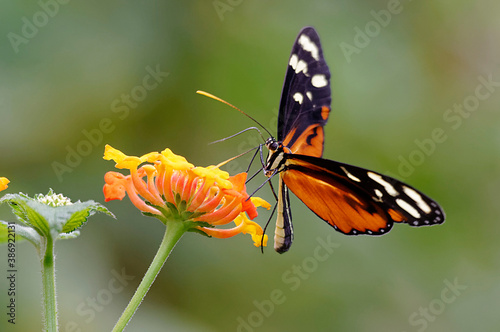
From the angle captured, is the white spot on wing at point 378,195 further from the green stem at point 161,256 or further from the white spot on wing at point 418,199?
the green stem at point 161,256

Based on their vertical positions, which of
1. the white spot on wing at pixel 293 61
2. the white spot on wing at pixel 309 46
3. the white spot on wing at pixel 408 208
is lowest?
the white spot on wing at pixel 408 208

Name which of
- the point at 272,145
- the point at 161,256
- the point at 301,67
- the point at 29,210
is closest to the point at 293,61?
the point at 301,67

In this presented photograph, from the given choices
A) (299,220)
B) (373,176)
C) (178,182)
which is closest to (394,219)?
(373,176)

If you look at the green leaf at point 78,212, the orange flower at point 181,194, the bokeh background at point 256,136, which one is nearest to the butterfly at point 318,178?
the orange flower at point 181,194

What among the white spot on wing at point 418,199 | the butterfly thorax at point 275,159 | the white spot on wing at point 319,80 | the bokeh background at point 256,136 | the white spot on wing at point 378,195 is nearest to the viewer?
the white spot on wing at point 418,199

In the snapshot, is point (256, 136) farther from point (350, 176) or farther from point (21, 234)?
point (21, 234)

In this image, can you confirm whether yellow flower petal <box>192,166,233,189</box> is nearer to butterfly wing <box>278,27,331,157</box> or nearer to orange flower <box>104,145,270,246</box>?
orange flower <box>104,145,270,246</box>

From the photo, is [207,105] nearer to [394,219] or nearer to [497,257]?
[394,219]
